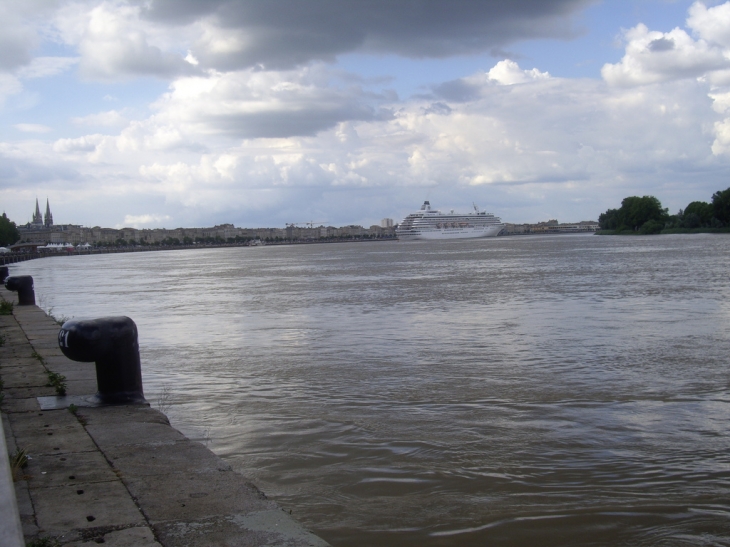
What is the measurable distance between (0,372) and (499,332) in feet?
28.6

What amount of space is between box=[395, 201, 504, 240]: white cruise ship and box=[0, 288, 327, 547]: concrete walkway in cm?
14651

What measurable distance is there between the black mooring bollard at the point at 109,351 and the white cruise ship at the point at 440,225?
146 meters

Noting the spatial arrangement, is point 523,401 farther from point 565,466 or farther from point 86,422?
point 86,422

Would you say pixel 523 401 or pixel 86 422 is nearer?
pixel 86 422

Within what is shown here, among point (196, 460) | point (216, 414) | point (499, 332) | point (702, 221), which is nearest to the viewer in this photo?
point (196, 460)

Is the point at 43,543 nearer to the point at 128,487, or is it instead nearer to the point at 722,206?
the point at 128,487

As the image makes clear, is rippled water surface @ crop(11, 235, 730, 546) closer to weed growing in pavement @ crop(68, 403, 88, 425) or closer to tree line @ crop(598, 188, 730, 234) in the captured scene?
weed growing in pavement @ crop(68, 403, 88, 425)

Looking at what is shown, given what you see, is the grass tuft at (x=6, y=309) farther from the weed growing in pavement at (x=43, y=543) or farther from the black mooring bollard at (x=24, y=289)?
the weed growing in pavement at (x=43, y=543)

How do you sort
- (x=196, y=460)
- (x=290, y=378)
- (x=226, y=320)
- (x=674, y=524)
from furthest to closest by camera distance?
1. (x=226, y=320)
2. (x=290, y=378)
3. (x=196, y=460)
4. (x=674, y=524)

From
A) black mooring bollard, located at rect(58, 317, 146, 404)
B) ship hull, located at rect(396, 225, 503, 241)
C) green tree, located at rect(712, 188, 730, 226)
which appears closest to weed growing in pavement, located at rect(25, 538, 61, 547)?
black mooring bollard, located at rect(58, 317, 146, 404)

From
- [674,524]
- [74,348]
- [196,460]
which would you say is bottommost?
[674,524]

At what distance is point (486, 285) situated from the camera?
26609 mm

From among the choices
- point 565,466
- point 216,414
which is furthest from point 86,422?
point 565,466

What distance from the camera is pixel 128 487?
4273mm
